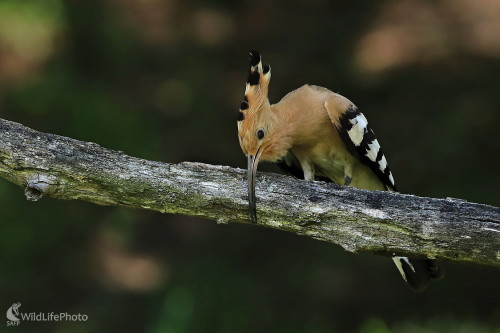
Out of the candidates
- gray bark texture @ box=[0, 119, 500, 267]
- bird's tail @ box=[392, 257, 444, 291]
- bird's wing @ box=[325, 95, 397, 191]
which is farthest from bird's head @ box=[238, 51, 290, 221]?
bird's tail @ box=[392, 257, 444, 291]

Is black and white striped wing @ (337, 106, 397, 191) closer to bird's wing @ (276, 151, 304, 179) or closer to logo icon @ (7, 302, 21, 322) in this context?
bird's wing @ (276, 151, 304, 179)

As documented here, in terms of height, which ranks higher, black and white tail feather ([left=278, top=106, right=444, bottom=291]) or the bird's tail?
black and white tail feather ([left=278, top=106, right=444, bottom=291])

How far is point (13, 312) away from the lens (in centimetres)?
457

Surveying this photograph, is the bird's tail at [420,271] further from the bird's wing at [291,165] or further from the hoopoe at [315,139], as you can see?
the bird's wing at [291,165]

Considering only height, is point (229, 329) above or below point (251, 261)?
below

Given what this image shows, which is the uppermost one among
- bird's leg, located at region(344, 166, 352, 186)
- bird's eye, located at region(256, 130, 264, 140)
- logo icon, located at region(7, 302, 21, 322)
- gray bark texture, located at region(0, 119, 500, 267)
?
bird's leg, located at region(344, 166, 352, 186)

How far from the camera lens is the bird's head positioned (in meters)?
3.02

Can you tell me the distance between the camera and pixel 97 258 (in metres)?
4.78

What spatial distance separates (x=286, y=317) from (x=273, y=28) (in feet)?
5.13

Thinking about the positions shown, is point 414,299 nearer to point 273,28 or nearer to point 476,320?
point 476,320

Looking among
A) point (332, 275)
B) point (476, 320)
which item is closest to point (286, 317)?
point (332, 275)

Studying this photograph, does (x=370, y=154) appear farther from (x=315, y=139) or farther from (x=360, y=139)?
(x=315, y=139)

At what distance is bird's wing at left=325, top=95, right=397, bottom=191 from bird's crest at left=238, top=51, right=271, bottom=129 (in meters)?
0.33

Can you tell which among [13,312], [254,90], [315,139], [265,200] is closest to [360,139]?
[315,139]
